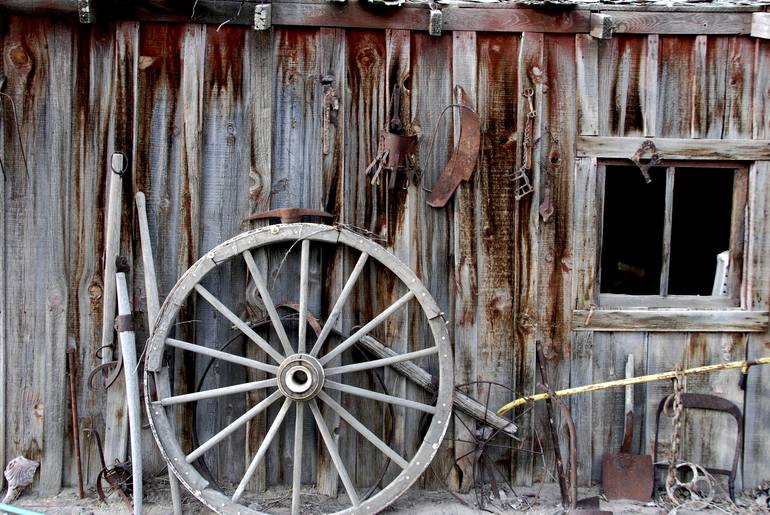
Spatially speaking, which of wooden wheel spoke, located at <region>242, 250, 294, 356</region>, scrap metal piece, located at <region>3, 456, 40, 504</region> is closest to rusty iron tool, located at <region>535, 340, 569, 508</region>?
wooden wheel spoke, located at <region>242, 250, 294, 356</region>

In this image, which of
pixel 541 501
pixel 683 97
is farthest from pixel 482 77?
pixel 541 501

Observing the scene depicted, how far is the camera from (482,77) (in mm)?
3645

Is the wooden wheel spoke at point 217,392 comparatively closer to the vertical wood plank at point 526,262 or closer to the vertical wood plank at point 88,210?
the vertical wood plank at point 88,210

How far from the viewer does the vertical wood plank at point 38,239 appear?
11.5ft

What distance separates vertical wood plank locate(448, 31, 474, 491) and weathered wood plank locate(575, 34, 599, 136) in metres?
0.56

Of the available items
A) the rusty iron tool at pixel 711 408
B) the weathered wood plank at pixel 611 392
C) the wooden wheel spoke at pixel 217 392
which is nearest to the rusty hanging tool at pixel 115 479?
the wooden wheel spoke at pixel 217 392

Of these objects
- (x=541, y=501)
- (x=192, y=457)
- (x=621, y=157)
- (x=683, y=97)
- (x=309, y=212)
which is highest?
(x=683, y=97)

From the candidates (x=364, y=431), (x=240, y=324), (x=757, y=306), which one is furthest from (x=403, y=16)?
(x=757, y=306)

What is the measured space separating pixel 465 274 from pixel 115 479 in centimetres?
211

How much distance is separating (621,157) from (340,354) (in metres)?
1.84

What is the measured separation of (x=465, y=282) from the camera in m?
3.68

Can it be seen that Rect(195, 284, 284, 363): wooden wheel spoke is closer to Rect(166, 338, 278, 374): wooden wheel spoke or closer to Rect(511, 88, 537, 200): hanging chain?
Rect(166, 338, 278, 374): wooden wheel spoke

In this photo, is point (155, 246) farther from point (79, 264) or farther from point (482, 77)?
point (482, 77)

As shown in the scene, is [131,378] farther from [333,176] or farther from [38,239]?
[333,176]
